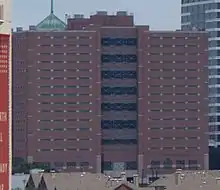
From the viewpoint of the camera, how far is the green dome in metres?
180

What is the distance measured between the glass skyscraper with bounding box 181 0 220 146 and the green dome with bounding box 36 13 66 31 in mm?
18332

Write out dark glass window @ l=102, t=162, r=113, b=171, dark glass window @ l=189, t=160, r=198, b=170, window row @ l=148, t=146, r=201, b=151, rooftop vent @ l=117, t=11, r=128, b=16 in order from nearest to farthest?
dark glass window @ l=102, t=162, r=113, b=171 → window row @ l=148, t=146, r=201, b=151 → dark glass window @ l=189, t=160, r=198, b=170 → rooftop vent @ l=117, t=11, r=128, b=16

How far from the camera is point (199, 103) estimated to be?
175125 mm

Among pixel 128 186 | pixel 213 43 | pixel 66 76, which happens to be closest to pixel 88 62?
pixel 66 76

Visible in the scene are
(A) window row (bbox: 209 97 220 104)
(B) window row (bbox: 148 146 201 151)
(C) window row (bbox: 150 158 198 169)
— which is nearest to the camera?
(C) window row (bbox: 150 158 198 169)

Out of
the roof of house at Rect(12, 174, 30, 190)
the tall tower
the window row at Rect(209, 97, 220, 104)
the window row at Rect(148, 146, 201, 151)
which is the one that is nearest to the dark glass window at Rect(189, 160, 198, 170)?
the window row at Rect(148, 146, 201, 151)

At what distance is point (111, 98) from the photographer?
174 meters

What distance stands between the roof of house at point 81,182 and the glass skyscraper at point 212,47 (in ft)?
256

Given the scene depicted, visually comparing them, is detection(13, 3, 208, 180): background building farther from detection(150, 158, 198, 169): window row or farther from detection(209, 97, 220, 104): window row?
detection(209, 97, 220, 104): window row

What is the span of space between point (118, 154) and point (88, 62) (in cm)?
1272

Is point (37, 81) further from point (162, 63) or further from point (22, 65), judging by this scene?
point (162, 63)

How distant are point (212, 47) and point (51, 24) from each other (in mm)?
24894

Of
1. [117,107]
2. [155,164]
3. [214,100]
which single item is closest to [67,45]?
[117,107]

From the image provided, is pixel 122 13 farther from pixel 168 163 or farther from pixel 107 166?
pixel 168 163
